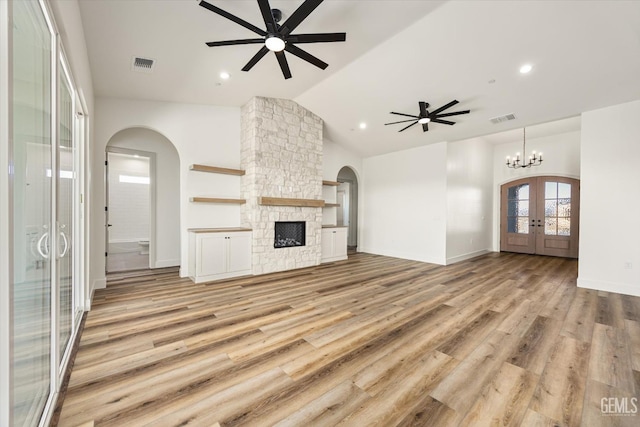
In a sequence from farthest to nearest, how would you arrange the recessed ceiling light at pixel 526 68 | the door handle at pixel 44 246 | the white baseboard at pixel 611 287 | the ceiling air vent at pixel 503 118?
the ceiling air vent at pixel 503 118, the white baseboard at pixel 611 287, the recessed ceiling light at pixel 526 68, the door handle at pixel 44 246

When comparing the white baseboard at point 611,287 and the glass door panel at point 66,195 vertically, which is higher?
the glass door panel at point 66,195

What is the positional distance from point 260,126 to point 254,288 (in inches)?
121

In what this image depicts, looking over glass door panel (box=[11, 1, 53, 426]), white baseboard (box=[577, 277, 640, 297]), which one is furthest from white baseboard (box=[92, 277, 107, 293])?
white baseboard (box=[577, 277, 640, 297])

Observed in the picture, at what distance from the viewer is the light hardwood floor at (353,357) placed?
1652 millimetres

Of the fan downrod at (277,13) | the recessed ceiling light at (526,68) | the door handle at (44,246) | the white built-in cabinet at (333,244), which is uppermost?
the fan downrod at (277,13)

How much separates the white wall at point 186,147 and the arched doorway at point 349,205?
4.32 meters

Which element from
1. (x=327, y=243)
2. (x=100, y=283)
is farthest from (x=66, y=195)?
(x=327, y=243)

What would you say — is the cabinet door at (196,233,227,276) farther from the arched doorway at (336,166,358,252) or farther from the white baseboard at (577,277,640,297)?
the white baseboard at (577,277,640,297)

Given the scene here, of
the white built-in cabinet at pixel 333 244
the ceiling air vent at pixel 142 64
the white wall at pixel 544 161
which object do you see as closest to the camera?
the ceiling air vent at pixel 142 64

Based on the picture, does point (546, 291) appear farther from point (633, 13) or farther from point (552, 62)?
point (633, 13)

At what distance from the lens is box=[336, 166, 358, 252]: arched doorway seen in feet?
29.1

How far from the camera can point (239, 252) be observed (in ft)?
16.4

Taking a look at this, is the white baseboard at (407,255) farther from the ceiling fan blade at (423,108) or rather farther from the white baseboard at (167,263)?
the white baseboard at (167,263)

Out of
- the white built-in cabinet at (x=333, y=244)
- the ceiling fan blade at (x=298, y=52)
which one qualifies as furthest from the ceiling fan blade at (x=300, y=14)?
the white built-in cabinet at (x=333, y=244)
